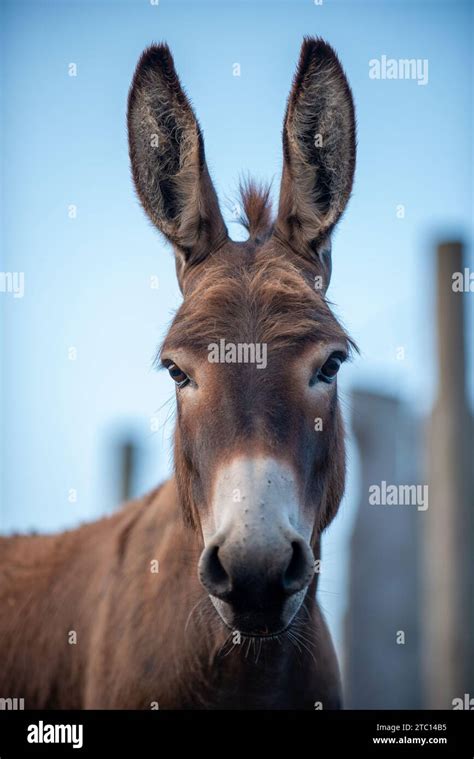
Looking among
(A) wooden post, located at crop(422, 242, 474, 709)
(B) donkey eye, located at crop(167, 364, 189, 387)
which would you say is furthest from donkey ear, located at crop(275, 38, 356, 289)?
(A) wooden post, located at crop(422, 242, 474, 709)

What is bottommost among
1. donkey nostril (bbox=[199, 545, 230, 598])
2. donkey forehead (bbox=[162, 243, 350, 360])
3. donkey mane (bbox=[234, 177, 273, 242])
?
donkey nostril (bbox=[199, 545, 230, 598])

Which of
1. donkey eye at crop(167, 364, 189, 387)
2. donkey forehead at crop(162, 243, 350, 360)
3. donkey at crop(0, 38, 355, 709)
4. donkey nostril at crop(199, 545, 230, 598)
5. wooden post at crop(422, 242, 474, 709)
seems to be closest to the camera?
donkey nostril at crop(199, 545, 230, 598)

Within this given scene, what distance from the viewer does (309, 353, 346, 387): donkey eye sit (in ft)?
10.5

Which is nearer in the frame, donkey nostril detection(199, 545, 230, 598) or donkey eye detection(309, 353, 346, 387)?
donkey nostril detection(199, 545, 230, 598)

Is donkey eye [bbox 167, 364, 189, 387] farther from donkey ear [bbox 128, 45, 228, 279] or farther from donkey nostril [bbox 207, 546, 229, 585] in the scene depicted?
donkey nostril [bbox 207, 546, 229, 585]

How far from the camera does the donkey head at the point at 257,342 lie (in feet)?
8.63

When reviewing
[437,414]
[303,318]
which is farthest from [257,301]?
[437,414]

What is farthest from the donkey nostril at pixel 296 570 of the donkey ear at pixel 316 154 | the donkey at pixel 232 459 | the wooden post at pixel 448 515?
the wooden post at pixel 448 515

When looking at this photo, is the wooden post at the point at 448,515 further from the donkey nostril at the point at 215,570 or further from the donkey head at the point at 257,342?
the donkey nostril at the point at 215,570

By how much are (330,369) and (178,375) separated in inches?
25.3

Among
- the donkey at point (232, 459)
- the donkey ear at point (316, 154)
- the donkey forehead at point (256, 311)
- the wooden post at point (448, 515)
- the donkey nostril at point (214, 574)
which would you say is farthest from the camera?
the wooden post at point (448, 515)

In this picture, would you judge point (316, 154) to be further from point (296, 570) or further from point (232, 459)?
point (296, 570)

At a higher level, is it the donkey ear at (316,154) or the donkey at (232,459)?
the donkey ear at (316,154)

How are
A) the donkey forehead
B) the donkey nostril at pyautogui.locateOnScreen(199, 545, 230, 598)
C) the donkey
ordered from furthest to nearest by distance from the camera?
1. the donkey forehead
2. the donkey
3. the donkey nostril at pyautogui.locateOnScreen(199, 545, 230, 598)
